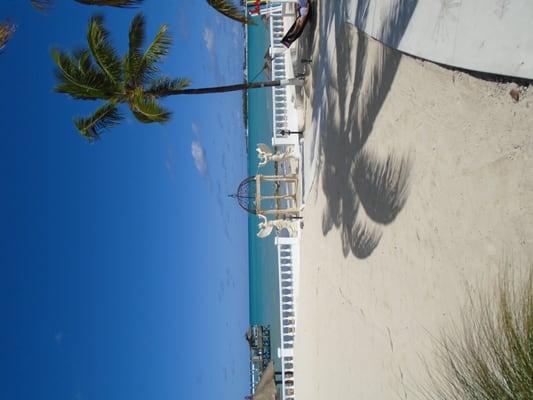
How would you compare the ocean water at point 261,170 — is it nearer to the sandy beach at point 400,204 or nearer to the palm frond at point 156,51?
the sandy beach at point 400,204

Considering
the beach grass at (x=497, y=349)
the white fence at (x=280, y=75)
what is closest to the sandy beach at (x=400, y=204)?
Answer: the beach grass at (x=497, y=349)

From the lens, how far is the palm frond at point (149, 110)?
11.8 m

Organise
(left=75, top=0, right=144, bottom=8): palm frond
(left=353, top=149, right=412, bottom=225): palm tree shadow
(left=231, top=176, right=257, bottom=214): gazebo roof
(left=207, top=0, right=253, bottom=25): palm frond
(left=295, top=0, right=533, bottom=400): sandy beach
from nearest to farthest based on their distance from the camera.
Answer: (left=295, top=0, right=533, bottom=400): sandy beach, (left=353, top=149, right=412, bottom=225): palm tree shadow, (left=75, top=0, right=144, bottom=8): palm frond, (left=207, top=0, right=253, bottom=25): palm frond, (left=231, top=176, right=257, bottom=214): gazebo roof

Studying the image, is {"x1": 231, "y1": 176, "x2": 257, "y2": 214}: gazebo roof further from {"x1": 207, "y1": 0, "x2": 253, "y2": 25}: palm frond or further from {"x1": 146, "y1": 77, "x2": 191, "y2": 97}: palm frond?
{"x1": 207, "y1": 0, "x2": 253, "y2": 25}: palm frond

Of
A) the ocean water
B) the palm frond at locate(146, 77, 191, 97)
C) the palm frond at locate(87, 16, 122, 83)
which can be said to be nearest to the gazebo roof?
the palm frond at locate(146, 77, 191, 97)

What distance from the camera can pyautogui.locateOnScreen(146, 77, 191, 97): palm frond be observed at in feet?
40.9

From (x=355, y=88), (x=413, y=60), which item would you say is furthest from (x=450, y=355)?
(x=355, y=88)

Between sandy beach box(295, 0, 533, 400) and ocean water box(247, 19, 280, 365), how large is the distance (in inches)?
1155

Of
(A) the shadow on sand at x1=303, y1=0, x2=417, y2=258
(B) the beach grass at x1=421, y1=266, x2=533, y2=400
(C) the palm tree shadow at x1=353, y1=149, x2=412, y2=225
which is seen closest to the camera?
(B) the beach grass at x1=421, y1=266, x2=533, y2=400

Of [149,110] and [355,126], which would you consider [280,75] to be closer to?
[149,110]

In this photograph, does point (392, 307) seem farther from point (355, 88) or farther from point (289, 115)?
point (289, 115)

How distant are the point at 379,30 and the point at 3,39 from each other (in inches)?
289

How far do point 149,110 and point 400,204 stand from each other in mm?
6378

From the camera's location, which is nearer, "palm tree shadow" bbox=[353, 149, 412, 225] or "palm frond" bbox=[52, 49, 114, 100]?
"palm tree shadow" bbox=[353, 149, 412, 225]
